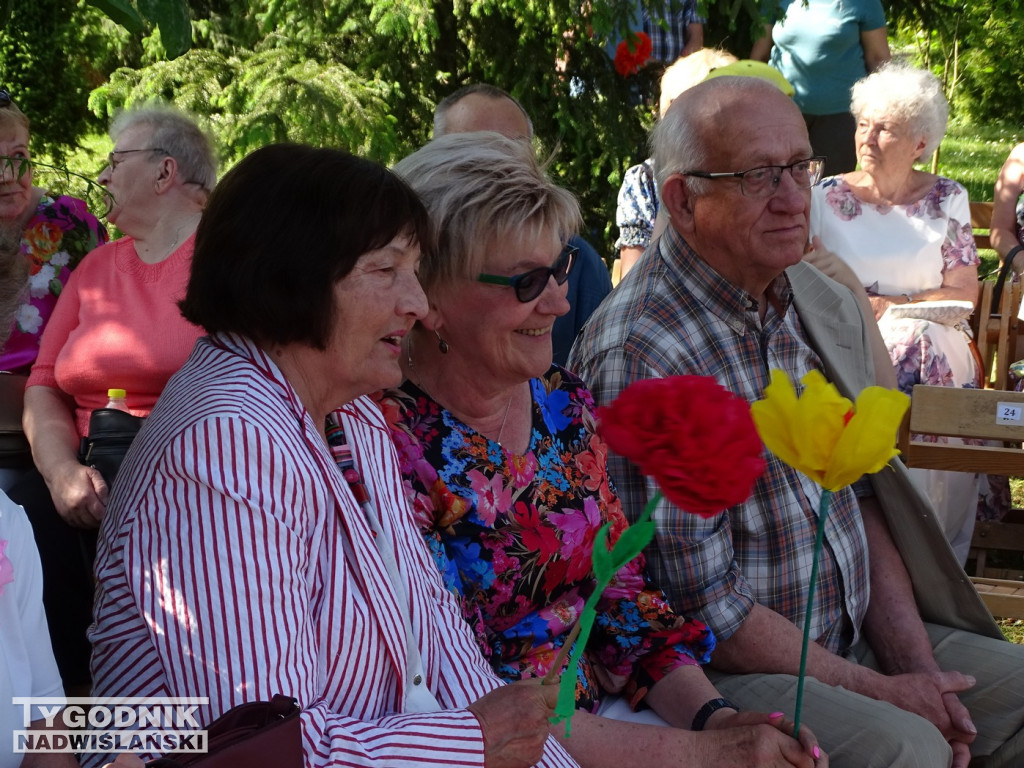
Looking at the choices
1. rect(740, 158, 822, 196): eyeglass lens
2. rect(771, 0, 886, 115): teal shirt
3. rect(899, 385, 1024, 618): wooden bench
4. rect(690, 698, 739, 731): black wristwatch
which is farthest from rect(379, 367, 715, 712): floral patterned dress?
rect(771, 0, 886, 115): teal shirt

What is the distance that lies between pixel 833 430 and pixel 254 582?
0.81 m

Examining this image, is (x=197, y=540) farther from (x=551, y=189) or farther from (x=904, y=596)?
(x=904, y=596)

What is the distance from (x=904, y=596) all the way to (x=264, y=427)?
5.55 feet

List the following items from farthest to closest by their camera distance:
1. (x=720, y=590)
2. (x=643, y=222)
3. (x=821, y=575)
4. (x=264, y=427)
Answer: (x=643, y=222), (x=821, y=575), (x=720, y=590), (x=264, y=427)

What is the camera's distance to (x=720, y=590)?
232 cm

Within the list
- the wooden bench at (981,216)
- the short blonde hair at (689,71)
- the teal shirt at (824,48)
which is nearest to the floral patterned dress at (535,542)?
the short blonde hair at (689,71)

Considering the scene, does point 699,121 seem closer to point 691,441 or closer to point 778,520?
point 778,520

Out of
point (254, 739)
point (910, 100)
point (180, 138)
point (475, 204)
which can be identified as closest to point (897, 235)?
point (910, 100)

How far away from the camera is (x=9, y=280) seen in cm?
175

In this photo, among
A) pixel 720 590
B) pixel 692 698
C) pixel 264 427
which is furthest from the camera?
pixel 720 590

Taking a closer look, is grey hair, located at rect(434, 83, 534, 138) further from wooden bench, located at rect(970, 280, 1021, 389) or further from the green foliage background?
wooden bench, located at rect(970, 280, 1021, 389)

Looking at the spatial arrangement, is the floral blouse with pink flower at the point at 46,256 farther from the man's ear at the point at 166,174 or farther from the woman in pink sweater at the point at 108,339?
the man's ear at the point at 166,174

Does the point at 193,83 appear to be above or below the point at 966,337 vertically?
above

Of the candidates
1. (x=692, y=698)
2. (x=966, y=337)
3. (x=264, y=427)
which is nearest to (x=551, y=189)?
(x=264, y=427)
